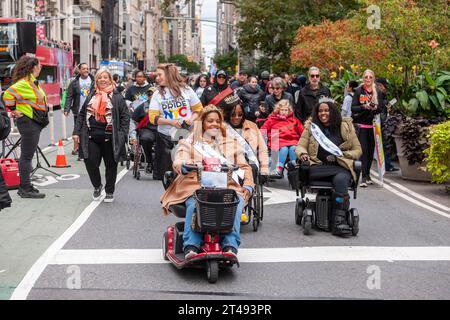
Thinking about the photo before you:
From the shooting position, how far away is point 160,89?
10438 mm

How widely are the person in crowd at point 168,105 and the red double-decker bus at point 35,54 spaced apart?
29.9ft

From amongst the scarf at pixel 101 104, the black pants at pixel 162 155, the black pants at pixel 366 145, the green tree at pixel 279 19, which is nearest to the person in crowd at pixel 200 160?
the black pants at pixel 162 155

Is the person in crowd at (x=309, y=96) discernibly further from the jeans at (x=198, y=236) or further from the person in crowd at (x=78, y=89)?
the jeans at (x=198, y=236)

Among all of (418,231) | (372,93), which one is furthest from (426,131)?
(418,231)

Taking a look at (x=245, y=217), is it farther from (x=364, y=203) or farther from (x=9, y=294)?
(x=9, y=294)

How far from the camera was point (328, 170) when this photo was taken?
9.02 metres

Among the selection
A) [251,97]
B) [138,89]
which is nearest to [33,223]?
[138,89]

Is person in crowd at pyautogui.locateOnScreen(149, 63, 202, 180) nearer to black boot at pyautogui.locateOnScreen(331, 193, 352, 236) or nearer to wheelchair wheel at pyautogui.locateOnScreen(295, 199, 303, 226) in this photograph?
wheelchair wheel at pyautogui.locateOnScreen(295, 199, 303, 226)

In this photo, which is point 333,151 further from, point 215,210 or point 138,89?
point 138,89

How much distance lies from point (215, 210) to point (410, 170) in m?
8.09

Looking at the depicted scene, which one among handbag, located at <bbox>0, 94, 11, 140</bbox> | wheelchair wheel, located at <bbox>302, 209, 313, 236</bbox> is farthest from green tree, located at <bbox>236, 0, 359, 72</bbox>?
handbag, located at <bbox>0, 94, 11, 140</bbox>

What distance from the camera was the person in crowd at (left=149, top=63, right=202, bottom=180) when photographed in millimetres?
10312

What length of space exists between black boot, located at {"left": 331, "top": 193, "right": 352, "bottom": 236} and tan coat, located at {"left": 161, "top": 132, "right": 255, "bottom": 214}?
1540 mm

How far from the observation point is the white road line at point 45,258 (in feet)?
20.3
